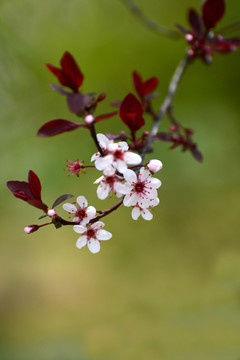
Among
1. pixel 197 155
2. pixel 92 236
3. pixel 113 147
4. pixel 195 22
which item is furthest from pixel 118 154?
pixel 195 22

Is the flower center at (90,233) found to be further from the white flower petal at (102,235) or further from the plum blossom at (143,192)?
the plum blossom at (143,192)

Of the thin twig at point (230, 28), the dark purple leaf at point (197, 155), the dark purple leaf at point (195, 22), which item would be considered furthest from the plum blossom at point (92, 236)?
the thin twig at point (230, 28)

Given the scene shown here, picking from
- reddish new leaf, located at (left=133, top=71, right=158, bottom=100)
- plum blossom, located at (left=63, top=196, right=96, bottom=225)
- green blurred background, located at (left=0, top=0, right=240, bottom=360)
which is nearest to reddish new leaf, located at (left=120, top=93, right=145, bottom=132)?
plum blossom, located at (left=63, top=196, right=96, bottom=225)

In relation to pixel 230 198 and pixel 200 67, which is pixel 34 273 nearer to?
pixel 230 198

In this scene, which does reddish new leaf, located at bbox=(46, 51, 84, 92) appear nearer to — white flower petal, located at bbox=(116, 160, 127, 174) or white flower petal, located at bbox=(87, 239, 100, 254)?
white flower petal, located at bbox=(116, 160, 127, 174)

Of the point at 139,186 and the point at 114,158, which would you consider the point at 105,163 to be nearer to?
the point at 114,158

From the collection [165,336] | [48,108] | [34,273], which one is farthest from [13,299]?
[48,108]
